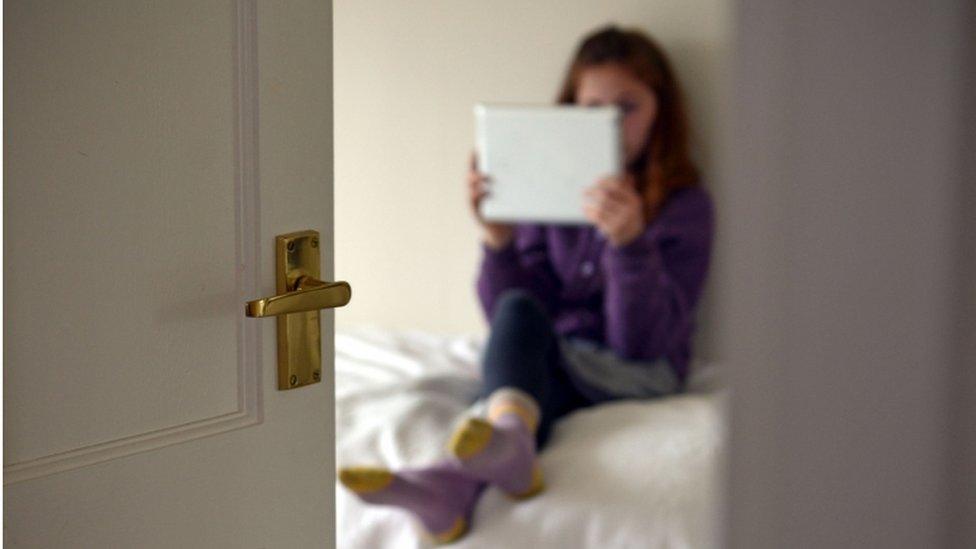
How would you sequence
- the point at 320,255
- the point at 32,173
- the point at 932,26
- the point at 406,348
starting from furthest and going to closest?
the point at 406,348, the point at 320,255, the point at 32,173, the point at 932,26

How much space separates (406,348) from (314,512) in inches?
51.3

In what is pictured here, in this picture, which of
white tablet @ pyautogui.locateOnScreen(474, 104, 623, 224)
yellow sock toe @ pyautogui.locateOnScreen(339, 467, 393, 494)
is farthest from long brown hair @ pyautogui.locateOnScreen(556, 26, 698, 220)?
yellow sock toe @ pyautogui.locateOnScreen(339, 467, 393, 494)

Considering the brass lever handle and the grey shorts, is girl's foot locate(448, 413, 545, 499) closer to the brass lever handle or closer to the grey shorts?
the grey shorts

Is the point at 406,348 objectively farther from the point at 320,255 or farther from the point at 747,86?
the point at 747,86

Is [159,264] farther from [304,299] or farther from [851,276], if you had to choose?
[851,276]

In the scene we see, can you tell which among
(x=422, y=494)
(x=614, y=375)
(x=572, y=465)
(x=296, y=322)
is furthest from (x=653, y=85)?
(x=296, y=322)

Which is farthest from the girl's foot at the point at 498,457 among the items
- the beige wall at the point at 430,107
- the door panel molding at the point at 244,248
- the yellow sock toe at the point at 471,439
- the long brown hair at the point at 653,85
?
the beige wall at the point at 430,107

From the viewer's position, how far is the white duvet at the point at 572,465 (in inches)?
53.7

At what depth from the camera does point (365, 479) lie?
4.49 feet

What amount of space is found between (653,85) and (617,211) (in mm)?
554

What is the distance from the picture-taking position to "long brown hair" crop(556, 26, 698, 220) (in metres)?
2.29

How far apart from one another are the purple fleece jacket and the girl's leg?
0.14 meters

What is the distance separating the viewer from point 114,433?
2.53ft

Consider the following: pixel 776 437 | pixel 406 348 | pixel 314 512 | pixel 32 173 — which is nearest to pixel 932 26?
pixel 776 437
